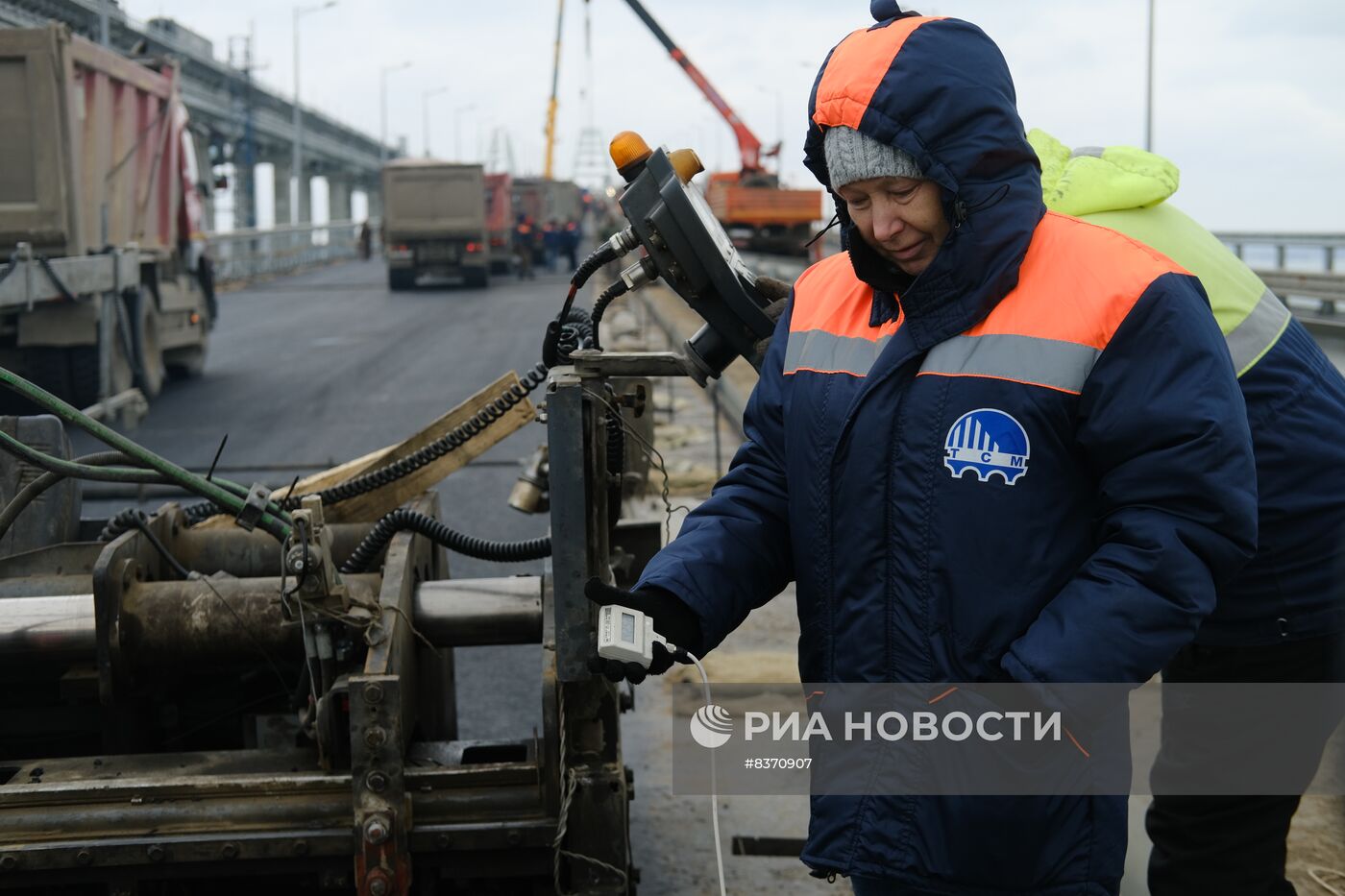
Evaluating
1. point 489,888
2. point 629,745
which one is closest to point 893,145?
point 489,888

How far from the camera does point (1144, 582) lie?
6.62 ft

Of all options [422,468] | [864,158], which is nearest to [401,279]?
[422,468]

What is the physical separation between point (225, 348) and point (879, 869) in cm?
1913

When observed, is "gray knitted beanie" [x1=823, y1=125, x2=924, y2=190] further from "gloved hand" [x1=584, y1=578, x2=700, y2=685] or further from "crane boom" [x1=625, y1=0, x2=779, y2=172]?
"crane boom" [x1=625, y1=0, x2=779, y2=172]

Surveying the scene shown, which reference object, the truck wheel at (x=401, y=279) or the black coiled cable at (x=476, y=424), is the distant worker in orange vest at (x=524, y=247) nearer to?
the truck wheel at (x=401, y=279)

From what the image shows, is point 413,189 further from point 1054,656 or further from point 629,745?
point 1054,656

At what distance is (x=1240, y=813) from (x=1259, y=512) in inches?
25.5

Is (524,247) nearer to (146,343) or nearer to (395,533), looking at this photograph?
(146,343)

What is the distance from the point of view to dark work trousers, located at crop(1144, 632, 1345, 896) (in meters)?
2.98

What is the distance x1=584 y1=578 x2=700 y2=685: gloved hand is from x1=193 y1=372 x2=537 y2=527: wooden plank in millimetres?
1670

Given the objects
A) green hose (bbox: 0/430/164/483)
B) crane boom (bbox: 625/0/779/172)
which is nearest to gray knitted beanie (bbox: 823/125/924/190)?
green hose (bbox: 0/430/164/483)

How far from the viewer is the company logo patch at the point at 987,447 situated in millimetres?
2123

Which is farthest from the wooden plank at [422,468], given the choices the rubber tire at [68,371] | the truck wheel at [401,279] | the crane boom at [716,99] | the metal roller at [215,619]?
the truck wheel at [401,279]

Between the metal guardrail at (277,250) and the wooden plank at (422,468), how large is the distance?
30.9 meters
